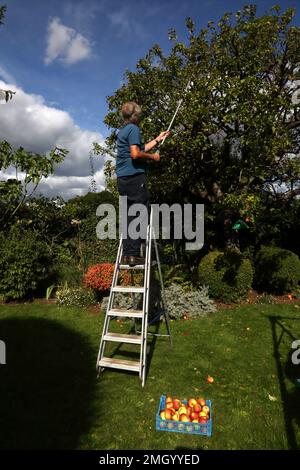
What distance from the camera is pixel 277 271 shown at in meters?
8.53

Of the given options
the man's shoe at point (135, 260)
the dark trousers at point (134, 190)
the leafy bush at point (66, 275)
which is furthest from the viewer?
the leafy bush at point (66, 275)

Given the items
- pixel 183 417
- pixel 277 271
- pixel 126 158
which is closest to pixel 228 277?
pixel 277 271

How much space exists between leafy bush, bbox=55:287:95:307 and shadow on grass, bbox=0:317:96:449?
1584 mm

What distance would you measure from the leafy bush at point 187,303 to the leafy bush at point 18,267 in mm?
3551

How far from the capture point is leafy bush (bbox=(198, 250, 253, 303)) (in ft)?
26.6

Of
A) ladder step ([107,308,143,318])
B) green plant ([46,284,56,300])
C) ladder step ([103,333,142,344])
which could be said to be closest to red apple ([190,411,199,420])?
ladder step ([103,333,142,344])

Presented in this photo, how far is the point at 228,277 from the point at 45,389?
5.23m

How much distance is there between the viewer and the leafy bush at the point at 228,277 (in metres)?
8.09

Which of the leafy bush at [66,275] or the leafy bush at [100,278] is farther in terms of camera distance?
the leafy bush at [66,275]

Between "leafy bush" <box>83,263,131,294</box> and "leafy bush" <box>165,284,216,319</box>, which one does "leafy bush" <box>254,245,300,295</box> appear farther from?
"leafy bush" <box>83,263,131,294</box>

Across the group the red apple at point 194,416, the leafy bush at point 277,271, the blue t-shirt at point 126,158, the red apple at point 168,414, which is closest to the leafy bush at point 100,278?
the blue t-shirt at point 126,158

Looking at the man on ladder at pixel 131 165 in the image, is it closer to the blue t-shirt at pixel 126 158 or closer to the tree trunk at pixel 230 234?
the blue t-shirt at pixel 126 158

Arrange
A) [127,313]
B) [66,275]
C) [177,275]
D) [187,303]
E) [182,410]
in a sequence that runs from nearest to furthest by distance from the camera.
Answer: [182,410]
[127,313]
[187,303]
[177,275]
[66,275]

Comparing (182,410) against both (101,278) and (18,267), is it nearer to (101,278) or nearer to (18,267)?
(101,278)
